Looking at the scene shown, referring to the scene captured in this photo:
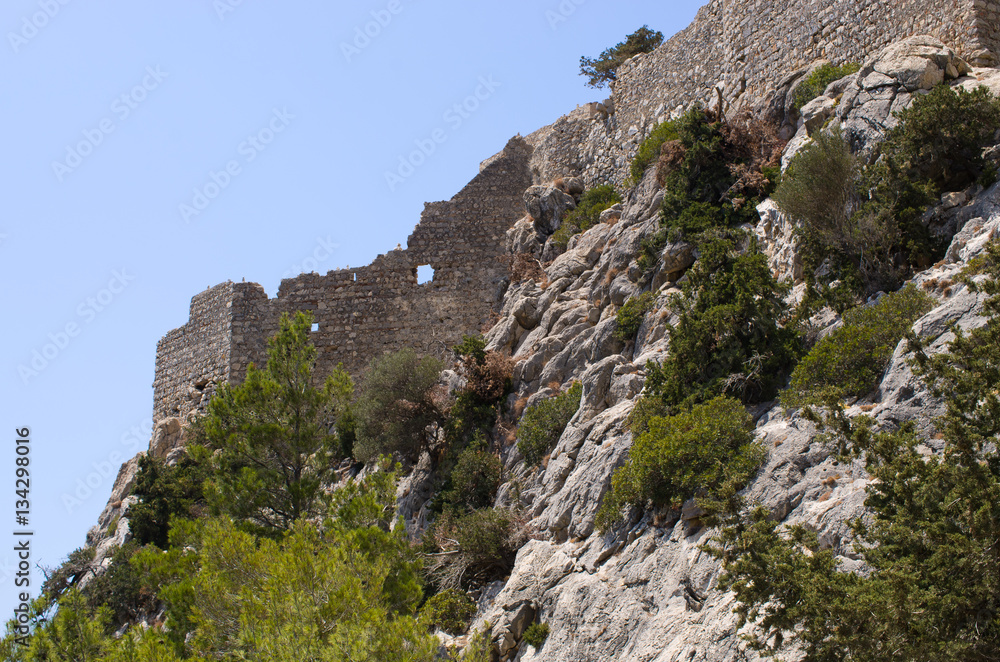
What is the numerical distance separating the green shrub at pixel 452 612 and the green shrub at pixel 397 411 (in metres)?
4.37

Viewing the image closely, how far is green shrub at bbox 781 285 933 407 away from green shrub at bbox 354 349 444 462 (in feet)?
25.5

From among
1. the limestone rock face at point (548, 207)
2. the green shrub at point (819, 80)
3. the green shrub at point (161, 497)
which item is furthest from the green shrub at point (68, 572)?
the green shrub at point (819, 80)

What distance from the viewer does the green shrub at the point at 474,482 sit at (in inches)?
556

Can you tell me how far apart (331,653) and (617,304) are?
8.52 m

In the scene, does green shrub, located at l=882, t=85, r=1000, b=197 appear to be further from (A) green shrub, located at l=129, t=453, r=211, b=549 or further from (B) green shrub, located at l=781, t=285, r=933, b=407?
(A) green shrub, located at l=129, t=453, r=211, b=549

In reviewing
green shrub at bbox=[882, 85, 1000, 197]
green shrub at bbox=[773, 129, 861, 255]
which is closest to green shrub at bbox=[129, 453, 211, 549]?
green shrub at bbox=[773, 129, 861, 255]

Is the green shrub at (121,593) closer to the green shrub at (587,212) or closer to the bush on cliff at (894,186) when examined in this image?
the green shrub at (587,212)

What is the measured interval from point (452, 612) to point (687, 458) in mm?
3928

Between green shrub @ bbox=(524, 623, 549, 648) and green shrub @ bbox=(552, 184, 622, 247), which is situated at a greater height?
green shrub @ bbox=(552, 184, 622, 247)

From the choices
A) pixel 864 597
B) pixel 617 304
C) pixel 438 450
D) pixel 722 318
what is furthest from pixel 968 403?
pixel 438 450

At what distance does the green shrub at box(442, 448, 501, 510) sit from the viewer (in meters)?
14.1

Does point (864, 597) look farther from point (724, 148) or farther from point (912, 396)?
point (724, 148)

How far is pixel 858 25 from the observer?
14.7 meters

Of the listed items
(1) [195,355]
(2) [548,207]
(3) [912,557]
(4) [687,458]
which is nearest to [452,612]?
(4) [687,458]
